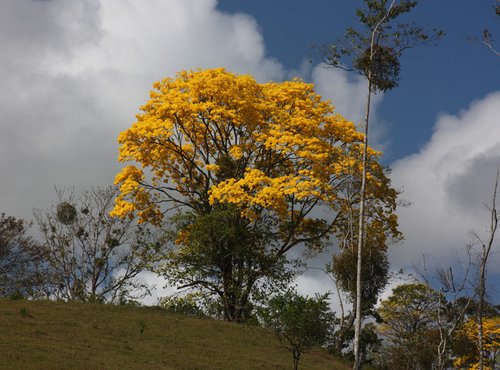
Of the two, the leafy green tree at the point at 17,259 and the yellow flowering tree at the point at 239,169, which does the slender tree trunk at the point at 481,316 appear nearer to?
the yellow flowering tree at the point at 239,169

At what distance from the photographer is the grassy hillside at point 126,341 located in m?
22.8

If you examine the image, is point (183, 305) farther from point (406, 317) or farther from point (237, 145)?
point (406, 317)

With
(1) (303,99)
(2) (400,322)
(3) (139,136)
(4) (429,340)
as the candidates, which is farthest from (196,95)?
(2) (400,322)

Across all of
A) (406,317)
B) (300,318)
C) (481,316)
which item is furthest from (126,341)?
(406,317)

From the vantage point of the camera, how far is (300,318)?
24.9 metres

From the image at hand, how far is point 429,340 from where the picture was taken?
153ft

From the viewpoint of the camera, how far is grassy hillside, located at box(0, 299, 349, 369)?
22.8 m

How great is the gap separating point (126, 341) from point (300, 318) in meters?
8.04

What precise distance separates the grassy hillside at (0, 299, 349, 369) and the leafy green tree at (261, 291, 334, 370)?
8.56 feet

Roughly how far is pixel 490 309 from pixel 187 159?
35.1 meters

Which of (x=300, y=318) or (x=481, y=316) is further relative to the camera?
(x=481, y=316)

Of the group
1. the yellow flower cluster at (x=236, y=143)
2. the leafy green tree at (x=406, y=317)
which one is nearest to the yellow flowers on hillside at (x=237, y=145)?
the yellow flower cluster at (x=236, y=143)

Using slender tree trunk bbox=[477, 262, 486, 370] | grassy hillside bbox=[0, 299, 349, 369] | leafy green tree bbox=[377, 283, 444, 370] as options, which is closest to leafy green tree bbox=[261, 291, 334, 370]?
grassy hillside bbox=[0, 299, 349, 369]

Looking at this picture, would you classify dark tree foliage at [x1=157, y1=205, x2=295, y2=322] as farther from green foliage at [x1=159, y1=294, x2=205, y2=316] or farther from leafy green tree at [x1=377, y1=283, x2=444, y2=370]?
leafy green tree at [x1=377, y1=283, x2=444, y2=370]
